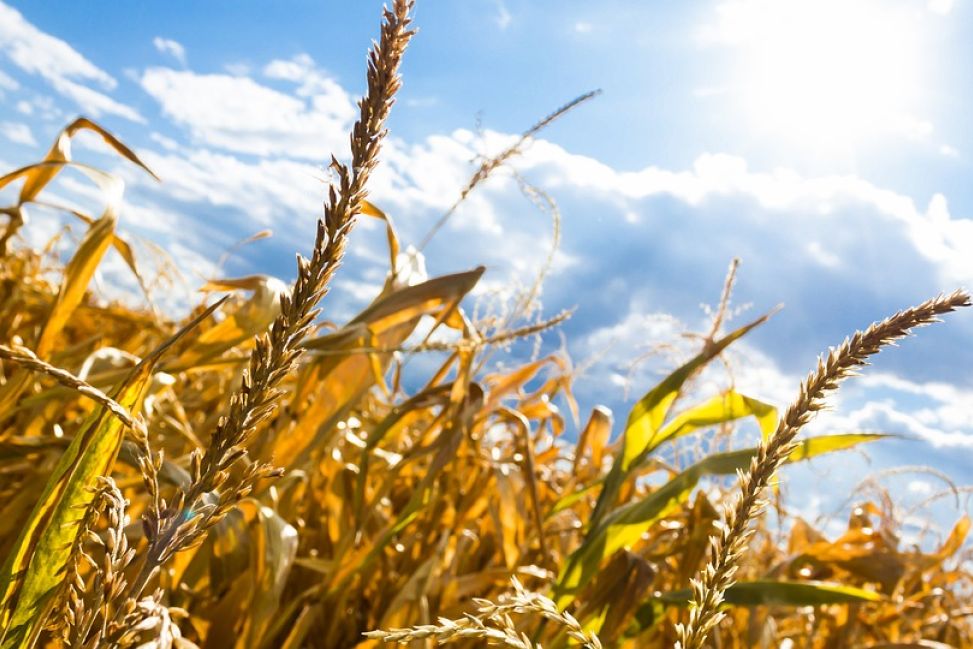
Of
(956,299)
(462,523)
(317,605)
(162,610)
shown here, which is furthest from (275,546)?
(956,299)

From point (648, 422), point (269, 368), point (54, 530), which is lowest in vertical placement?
point (54, 530)

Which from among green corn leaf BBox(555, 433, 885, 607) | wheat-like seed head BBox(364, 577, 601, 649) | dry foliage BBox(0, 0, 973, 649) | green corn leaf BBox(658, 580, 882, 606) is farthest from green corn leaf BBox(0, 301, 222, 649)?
green corn leaf BBox(658, 580, 882, 606)

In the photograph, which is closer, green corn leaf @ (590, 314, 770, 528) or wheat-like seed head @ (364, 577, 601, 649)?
wheat-like seed head @ (364, 577, 601, 649)

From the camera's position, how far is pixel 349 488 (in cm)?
159

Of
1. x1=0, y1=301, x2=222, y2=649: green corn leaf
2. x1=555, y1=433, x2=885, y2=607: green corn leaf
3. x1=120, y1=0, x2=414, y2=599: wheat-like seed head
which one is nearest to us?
x1=120, y1=0, x2=414, y2=599: wheat-like seed head

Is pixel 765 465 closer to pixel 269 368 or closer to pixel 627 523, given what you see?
pixel 269 368

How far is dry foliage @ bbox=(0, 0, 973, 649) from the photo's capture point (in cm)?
39

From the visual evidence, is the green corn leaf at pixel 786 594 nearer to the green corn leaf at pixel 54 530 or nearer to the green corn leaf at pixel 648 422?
the green corn leaf at pixel 648 422

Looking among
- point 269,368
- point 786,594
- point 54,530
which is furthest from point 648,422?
point 269,368

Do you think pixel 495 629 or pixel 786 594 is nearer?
pixel 495 629

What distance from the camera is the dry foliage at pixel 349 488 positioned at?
0.39 metres

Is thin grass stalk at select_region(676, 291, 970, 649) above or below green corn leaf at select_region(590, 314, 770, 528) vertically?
below

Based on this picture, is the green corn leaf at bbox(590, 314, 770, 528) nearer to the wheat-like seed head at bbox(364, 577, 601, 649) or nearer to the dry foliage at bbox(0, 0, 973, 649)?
the dry foliage at bbox(0, 0, 973, 649)

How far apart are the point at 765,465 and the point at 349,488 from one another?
127cm
